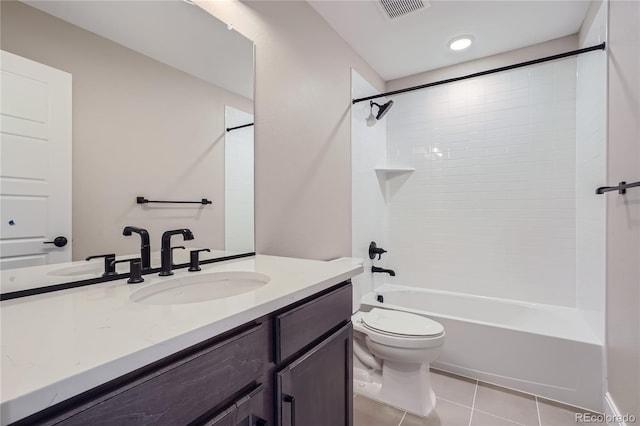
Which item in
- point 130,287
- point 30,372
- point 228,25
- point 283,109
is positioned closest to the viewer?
point 30,372

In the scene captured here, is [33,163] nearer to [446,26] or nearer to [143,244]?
[143,244]

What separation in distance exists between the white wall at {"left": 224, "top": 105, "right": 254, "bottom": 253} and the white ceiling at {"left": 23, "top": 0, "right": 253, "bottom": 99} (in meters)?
0.15

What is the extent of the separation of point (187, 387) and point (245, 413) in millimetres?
193

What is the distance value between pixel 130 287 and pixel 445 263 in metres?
2.54

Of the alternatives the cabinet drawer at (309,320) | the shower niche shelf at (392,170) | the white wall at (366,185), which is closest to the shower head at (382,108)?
the white wall at (366,185)

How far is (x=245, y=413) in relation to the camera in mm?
689

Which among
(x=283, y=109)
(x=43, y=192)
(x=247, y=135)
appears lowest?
(x=43, y=192)

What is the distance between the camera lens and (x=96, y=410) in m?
0.44

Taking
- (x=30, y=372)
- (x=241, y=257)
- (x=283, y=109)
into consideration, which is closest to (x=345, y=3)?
(x=283, y=109)

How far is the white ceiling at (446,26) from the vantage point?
192 centimetres

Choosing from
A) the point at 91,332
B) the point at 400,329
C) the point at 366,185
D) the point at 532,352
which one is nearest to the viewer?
the point at 91,332

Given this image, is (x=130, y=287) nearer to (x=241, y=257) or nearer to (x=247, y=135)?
(x=241, y=257)

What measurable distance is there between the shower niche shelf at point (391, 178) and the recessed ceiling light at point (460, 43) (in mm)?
1040

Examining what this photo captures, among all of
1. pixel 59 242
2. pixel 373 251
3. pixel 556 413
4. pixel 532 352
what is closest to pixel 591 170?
pixel 532 352
